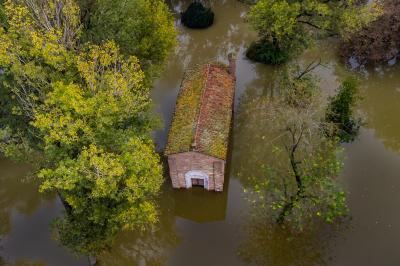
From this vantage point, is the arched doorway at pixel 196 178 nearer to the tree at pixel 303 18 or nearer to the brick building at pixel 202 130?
the brick building at pixel 202 130

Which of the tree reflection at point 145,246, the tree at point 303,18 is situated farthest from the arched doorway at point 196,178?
the tree at point 303,18

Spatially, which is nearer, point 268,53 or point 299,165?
point 299,165

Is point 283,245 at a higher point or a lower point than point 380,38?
lower

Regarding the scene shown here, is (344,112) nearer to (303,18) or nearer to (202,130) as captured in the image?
(303,18)

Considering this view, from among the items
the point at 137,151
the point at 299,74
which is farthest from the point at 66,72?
the point at 299,74

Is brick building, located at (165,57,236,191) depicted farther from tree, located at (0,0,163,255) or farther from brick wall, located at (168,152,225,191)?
tree, located at (0,0,163,255)

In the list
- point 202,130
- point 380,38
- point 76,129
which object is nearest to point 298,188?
point 202,130

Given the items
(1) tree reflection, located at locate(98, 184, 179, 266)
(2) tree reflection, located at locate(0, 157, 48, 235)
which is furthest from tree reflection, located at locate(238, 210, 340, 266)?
(2) tree reflection, located at locate(0, 157, 48, 235)
